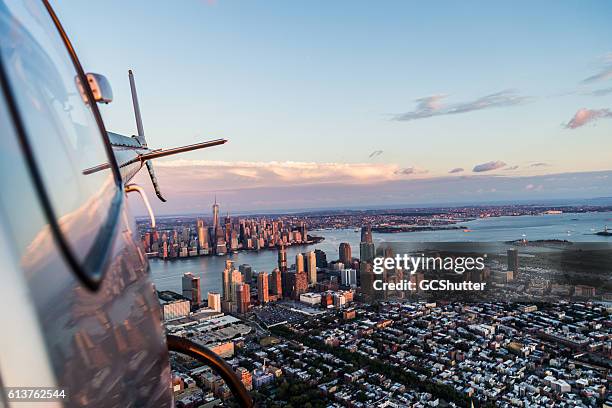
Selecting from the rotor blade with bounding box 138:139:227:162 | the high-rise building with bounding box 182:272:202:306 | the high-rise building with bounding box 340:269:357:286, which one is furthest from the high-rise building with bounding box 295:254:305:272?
the rotor blade with bounding box 138:139:227:162

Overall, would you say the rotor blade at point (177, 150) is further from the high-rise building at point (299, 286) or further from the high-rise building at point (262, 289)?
the high-rise building at point (299, 286)

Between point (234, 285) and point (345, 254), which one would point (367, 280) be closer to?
point (345, 254)

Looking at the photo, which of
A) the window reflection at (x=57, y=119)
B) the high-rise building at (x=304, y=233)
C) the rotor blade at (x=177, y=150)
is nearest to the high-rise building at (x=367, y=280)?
the high-rise building at (x=304, y=233)

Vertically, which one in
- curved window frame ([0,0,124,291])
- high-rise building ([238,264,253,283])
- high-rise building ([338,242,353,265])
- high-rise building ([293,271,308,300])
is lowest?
high-rise building ([293,271,308,300])

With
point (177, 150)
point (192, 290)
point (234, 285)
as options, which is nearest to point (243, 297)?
point (234, 285)

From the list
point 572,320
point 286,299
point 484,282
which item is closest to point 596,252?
point 572,320

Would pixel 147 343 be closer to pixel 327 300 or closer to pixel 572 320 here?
pixel 572 320

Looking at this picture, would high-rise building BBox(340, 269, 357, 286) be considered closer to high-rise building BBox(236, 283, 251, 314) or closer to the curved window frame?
high-rise building BBox(236, 283, 251, 314)
